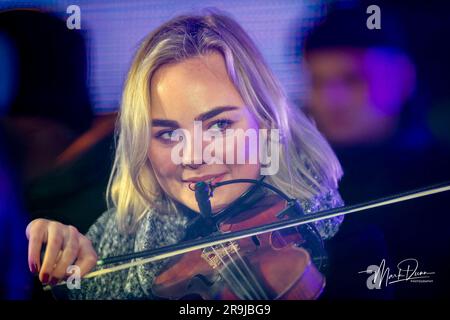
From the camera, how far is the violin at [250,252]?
2.68 m

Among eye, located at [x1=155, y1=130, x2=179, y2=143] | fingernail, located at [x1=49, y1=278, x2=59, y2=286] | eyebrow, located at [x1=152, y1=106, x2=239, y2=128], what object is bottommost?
fingernail, located at [x1=49, y1=278, x2=59, y2=286]

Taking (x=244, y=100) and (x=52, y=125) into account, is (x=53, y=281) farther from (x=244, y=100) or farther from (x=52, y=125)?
(x=244, y=100)

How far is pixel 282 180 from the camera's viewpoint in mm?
2783

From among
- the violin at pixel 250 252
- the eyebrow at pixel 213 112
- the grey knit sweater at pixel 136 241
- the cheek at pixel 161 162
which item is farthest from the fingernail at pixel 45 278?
the eyebrow at pixel 213 112

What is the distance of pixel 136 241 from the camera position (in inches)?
111

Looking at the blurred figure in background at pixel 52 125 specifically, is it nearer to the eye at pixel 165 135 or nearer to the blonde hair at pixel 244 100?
the blonde hair at pixel 244 100

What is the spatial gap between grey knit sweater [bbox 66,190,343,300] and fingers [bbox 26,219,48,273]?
0.20 metres

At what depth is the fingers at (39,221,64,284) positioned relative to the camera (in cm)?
281

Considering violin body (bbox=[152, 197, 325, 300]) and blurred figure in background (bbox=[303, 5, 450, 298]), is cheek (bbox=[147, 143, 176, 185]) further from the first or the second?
blurred figure in background (bbox=[303, 5, 450, 298])

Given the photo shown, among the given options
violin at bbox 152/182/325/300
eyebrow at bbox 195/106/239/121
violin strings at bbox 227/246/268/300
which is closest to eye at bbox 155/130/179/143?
eyebrow at bbox 195/106/239/121

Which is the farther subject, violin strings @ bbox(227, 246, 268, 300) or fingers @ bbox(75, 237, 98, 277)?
fingers @ bbox(75, 237, 98, 277)

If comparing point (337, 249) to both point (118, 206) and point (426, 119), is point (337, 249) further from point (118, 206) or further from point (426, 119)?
point (118, 206)
